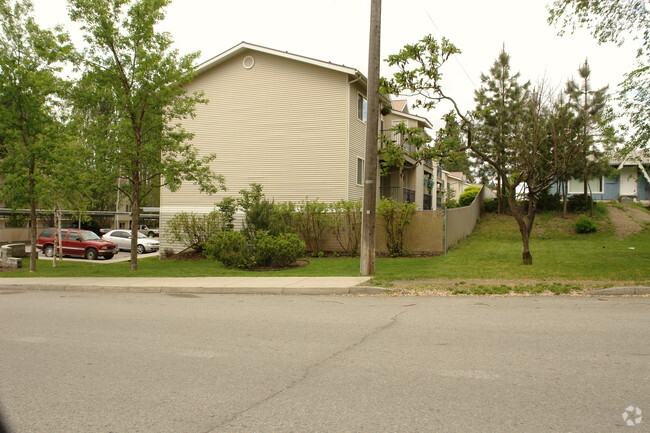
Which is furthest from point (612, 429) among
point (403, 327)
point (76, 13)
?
point (76, 13)

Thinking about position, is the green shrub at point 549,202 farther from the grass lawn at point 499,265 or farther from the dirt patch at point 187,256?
the dirt patch at point 187,256

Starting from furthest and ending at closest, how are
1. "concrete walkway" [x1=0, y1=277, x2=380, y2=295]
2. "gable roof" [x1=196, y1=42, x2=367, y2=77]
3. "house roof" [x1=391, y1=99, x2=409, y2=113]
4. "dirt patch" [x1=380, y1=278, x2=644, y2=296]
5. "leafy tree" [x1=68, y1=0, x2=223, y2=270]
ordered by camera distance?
"house roof" [x1=391, y1=99, x2=409, y2=113]
"gable roof" [x1=196, y1=42, x2=367, y2=77]
"leafy tree" [x1=68, y1=0, x2=223, y2=270]
"concrete walkway" [x1=0, y1=277, x2=380, y2=295]
"dirt patch" [x1=380, y1=278, x2=644, y2=296]

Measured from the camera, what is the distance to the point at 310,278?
13.8 meters

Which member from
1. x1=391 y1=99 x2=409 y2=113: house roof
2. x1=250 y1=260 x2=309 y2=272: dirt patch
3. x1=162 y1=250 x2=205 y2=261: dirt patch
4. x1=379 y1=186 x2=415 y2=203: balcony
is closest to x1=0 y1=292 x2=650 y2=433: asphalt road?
x1=250 y1=260 x2=309 y2=272: dirt patch

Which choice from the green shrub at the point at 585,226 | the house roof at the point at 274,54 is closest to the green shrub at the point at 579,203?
the green shrub at the point at 585,226

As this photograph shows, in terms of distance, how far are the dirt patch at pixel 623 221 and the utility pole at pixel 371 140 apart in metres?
17.7

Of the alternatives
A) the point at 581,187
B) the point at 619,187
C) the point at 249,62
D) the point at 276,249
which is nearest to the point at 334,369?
the point at 276,249

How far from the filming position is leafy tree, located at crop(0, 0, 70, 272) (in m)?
17.6

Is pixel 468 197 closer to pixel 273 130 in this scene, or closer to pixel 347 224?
pixel 347 224

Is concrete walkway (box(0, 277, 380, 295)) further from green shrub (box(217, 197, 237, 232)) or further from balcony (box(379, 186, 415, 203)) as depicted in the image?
balcony (box(379, 186, 415, 203))

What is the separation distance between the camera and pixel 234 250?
1731 cm

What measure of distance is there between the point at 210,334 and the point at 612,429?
5.34 meters

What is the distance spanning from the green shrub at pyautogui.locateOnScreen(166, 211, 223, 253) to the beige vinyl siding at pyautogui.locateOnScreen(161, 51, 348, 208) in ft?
4.52

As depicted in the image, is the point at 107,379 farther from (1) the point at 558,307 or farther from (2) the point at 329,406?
(1) the point at 558,307
